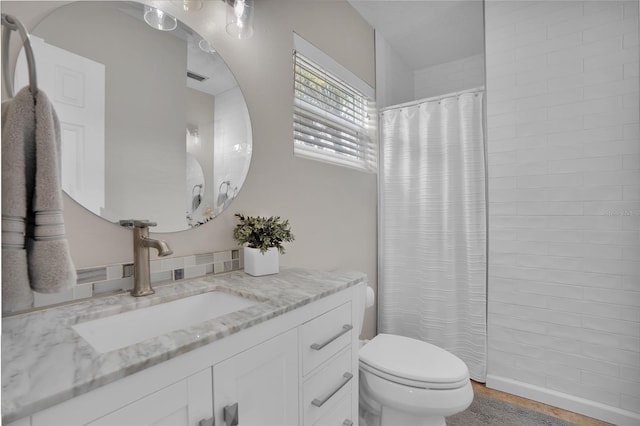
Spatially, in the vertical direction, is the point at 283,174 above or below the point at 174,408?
above

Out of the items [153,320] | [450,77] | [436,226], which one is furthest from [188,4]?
[450,77]

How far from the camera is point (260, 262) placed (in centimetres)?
134

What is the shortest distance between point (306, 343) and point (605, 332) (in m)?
1.85

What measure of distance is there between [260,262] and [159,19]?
99 centimetres

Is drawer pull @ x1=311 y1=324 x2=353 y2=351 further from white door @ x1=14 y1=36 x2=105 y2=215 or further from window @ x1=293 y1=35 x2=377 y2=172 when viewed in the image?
window @ x1=293 y1=35 x2=377 y2=172

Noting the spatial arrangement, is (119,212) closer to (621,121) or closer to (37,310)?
(37,310)

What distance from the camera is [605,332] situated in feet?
6.06

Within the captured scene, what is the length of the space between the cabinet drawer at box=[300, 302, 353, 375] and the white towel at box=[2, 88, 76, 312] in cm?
68

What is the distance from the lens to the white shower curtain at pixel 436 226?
222 centimetres

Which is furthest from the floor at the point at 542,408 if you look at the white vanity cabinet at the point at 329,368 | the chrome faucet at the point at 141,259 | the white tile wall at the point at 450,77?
the white tile wall at the point at 450,77

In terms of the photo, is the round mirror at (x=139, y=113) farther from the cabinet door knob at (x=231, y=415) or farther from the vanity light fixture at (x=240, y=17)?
the cabinet door knob at (x=231, y=415)

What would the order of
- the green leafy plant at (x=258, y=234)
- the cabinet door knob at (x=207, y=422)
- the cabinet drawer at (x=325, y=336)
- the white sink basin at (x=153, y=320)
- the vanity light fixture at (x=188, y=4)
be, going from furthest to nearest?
the green leafy plant at (x=258, y=234)
the vanity light fixture at (x=188, y=4)
the cabinet drawer at (x=325, y=336)
the white sink basin at (x=153, y=320)
the cabinet door knob at (x=207, y=422)

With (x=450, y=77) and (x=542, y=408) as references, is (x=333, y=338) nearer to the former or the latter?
(x=542, y=408)

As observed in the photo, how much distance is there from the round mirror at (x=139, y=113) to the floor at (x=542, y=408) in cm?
204
